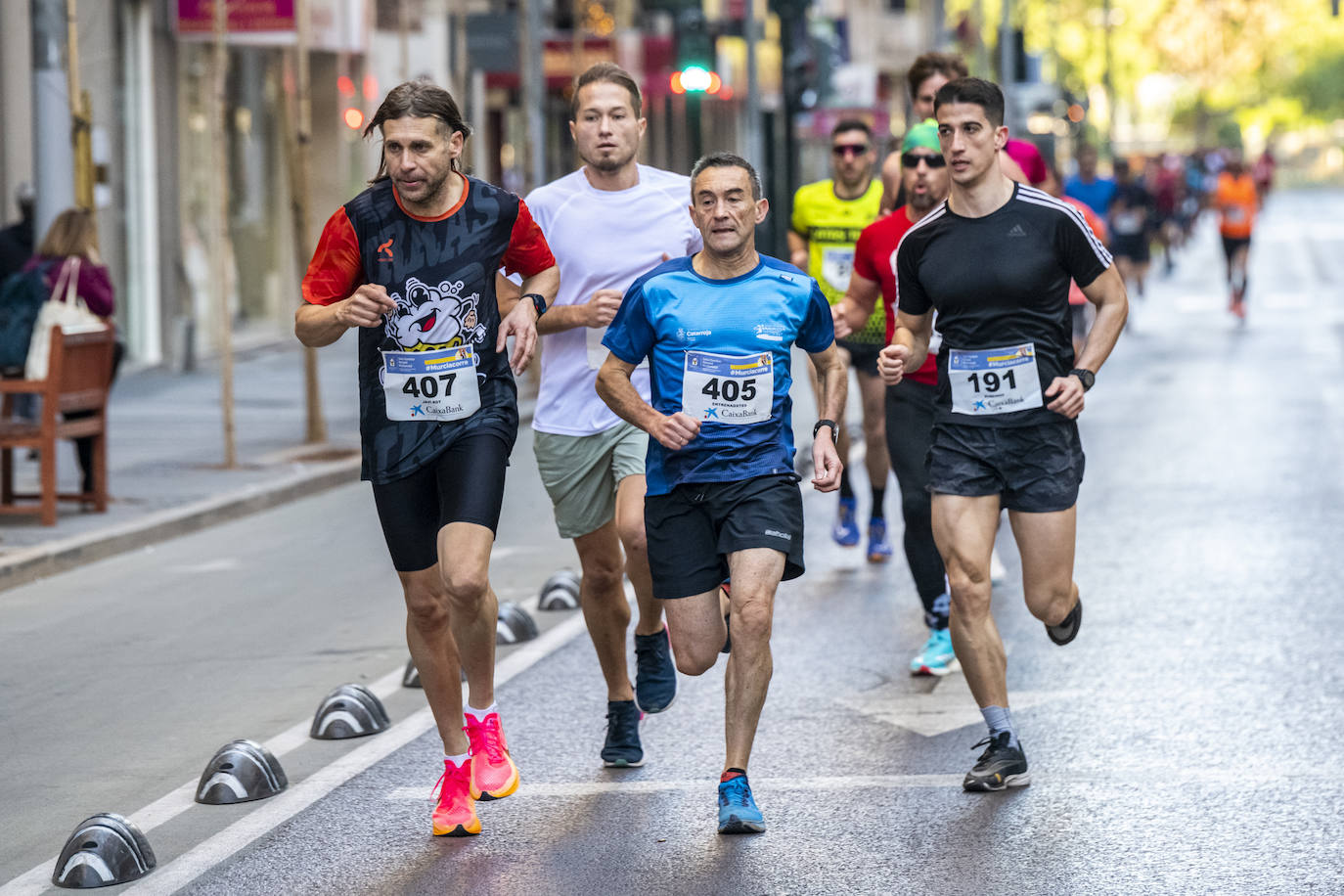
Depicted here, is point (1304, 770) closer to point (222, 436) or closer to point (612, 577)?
point (612, 577)

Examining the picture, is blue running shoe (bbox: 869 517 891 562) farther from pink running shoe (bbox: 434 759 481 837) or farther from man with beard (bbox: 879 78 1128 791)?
pink running shoe (bbox: 434 759 481 837)

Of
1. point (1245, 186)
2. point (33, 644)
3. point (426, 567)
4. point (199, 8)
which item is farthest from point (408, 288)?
point (1245, 186)

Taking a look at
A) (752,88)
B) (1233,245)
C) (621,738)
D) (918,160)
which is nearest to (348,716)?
(621,738)

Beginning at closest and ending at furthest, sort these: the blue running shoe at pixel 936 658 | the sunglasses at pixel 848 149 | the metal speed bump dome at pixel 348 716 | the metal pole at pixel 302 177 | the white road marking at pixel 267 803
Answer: the white road marking at pixel 267 803, the metal speed bump dome at pixel 348 716, the blue running shoe at pixel 936 658, the sunglasses at pixel 848 149, the metal pole at pixel 302 177

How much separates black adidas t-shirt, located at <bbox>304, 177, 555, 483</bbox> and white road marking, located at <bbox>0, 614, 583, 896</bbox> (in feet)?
3.33

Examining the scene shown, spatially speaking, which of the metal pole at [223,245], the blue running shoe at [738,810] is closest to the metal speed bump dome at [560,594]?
the blue running shoe at [738,810]

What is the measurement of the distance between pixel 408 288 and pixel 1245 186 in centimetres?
2336

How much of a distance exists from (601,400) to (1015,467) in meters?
1.21

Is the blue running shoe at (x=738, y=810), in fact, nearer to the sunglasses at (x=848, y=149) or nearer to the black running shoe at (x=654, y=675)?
the black running shoe at (x=654, y=675)

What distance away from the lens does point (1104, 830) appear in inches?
226

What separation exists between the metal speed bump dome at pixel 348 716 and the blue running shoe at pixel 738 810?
5.54 ft

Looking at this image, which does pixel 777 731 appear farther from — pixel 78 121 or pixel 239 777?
pixel 78 121

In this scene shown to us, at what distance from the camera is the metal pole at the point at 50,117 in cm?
1300

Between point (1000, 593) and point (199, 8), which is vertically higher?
point (199, 8)
